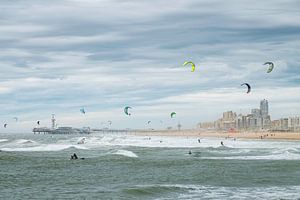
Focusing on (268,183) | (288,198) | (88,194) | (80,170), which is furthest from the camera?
(80,170)

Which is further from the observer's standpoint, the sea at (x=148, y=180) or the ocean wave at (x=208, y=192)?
the sea at (x=148, y=180)

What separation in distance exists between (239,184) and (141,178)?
494cm

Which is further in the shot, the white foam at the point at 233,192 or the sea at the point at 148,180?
the sea at the point at 148,180

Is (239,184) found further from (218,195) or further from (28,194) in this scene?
(28,194)

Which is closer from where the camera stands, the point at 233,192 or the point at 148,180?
the point at 233,192

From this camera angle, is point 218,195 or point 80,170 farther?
point 80,170

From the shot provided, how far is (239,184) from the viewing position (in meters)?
23.3

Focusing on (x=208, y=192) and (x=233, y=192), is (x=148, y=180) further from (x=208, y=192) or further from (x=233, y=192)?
(x=233, y=192)

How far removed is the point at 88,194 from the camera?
795 inches

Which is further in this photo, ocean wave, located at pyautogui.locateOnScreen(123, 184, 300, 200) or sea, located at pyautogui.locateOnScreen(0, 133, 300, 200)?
sea, located at pyautogui.locateOnScreen(0, 133, 300, 200)

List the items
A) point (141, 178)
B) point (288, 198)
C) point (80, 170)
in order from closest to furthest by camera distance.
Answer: point (288, 198) → point (141, 178) → point (80, 170)

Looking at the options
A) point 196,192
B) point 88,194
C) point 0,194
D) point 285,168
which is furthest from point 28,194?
point 285,168

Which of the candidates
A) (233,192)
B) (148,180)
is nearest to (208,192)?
(233,192)

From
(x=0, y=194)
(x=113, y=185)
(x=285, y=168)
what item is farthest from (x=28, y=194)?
(x=285, y=168)
